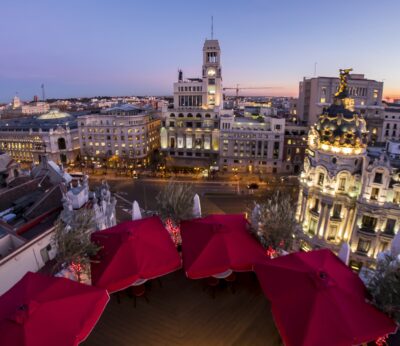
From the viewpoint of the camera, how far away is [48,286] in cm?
1800

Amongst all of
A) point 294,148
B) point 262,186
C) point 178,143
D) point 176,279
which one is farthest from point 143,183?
point 176,279

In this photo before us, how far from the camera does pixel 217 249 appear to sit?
23.5 metres

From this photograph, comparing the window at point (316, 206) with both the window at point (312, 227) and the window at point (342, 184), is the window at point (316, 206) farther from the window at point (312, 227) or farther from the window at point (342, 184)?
the window at point (342, 184)

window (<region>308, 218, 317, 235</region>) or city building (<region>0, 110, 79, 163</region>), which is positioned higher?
city building (<region>0, 110, 79, 163</region>)

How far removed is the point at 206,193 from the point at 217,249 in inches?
2461

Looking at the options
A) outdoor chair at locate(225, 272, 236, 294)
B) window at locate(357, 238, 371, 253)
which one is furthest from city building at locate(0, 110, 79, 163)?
outdoor chair at locate(225, 272, 236, 294)

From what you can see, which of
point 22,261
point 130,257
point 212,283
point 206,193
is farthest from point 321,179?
point 22,261

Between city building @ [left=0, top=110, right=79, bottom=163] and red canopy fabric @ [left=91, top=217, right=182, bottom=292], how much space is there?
101983 millimetres

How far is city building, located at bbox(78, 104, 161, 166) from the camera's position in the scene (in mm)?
112188

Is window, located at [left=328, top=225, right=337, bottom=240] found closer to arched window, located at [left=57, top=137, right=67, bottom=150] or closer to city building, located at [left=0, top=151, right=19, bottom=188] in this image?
city building, located at [left=0, top=151, right=19, bottom=188]

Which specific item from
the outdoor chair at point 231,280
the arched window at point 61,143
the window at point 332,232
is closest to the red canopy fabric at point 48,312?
the outdoor chair at point 231,280

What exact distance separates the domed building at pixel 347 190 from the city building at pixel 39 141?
322 ft

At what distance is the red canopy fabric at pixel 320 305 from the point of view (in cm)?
1622

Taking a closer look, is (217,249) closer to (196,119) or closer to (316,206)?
(316,206)
